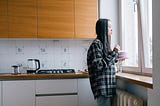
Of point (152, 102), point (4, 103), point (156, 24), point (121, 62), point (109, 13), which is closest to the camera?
point (156, 24)

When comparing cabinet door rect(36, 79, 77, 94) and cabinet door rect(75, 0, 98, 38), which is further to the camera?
cabinet door rect(75, 0, 98, 38)

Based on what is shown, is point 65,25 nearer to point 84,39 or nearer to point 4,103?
point 84,39

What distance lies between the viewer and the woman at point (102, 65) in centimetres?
227

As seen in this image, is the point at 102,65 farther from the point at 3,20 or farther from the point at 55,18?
the point at 3,20

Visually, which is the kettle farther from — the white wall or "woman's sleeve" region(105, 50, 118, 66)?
the white wall

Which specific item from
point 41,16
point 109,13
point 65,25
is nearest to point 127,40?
point 109,13

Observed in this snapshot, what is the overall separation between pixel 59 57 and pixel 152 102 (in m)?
2.11

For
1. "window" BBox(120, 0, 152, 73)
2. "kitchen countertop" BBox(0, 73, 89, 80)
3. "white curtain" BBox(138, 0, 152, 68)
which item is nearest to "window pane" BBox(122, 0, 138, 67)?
"window" BBox(120, 0, 152, 73)

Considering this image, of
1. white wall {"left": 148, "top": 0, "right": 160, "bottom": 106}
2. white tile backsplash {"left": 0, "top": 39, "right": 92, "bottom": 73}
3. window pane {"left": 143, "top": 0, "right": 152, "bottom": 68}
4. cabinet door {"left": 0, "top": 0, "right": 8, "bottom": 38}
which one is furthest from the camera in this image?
white tile backsplash {"left": 0, "top": 39, "right": 92, "bottom": 73}

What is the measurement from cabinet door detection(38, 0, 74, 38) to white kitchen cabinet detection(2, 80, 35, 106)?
716mm

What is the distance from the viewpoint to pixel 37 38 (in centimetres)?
321

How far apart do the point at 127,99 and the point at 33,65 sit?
1.58 m

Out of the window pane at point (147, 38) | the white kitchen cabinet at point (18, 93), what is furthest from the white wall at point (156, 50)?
the white kitchen cabinet at point (18, 93)

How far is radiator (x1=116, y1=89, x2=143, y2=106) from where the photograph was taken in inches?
75.9
